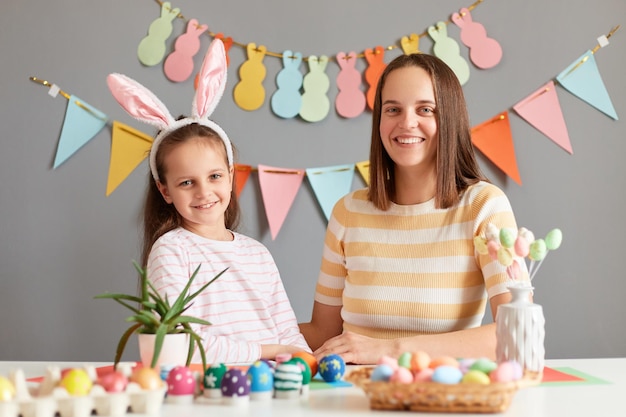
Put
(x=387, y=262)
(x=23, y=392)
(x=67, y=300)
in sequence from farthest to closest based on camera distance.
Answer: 1. (x=67, y=300)
2. (x=387, y=262)
3. (x=23, y=392)

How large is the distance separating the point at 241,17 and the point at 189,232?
0.91m

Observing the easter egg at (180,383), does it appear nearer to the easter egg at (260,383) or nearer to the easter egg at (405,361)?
the easter egg at (260,383)

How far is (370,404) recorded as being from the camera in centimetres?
98

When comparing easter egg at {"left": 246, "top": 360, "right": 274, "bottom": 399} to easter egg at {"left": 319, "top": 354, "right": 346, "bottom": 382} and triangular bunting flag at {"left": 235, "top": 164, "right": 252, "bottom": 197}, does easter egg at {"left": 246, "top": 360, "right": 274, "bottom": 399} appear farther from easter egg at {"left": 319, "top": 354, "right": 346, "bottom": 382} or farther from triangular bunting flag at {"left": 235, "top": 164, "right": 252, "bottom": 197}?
triangular bunting flag at {"left": 235, "top": 164, "right": 252, "bottom": 197}

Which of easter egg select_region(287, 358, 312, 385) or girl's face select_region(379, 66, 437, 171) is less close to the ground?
girl's face select_region(379, 66, 437, 171)

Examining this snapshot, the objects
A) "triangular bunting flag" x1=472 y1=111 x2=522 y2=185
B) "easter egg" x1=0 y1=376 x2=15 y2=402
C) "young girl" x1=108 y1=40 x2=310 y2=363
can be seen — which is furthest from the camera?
"triangular bunting flag" x1=472 y1=111 x2=522 y2=185

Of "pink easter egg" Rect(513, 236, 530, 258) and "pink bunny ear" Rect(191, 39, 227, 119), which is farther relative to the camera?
"pink bunny ear" Rect(191, 39, 227, 119)

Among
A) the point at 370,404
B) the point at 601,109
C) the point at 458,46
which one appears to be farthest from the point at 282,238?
the point at 370,404

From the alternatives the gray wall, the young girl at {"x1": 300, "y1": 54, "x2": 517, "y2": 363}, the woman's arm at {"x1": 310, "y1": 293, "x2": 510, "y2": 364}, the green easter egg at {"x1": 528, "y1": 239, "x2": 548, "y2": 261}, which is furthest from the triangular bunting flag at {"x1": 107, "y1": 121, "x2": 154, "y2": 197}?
the green easter egg at {"x1": 528, "y1": 239, "x2": 548, "y2": 261}

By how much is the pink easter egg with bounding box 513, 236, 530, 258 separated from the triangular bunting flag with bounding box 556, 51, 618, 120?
1348 mm

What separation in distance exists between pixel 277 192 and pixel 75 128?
669mm

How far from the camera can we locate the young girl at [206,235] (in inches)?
62.4

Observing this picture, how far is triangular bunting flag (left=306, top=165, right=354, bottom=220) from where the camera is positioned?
2.27 m

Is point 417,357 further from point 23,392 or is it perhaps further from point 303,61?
point 303,61
